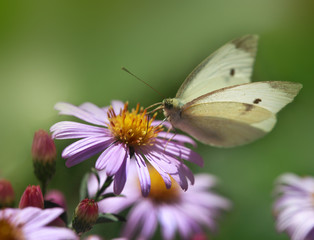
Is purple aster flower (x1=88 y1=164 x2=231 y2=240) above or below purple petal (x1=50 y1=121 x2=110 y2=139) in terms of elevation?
below

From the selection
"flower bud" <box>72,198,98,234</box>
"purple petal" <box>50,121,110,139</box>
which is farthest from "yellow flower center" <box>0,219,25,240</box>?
"purple petal" <box>50,121,110,139</box>

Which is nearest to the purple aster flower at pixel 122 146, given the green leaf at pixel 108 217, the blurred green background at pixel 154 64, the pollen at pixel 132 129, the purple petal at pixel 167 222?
the pollen at pixel 132 129

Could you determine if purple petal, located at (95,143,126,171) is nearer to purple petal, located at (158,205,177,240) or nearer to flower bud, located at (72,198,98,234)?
flower bud, located at (72,198,98,234)

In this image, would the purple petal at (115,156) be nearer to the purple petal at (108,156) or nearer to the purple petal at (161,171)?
the purple petal at (108,156)

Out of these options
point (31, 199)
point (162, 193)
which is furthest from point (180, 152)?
point (162, 193)

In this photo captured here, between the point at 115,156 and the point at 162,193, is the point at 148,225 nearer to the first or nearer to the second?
the point at 162,193

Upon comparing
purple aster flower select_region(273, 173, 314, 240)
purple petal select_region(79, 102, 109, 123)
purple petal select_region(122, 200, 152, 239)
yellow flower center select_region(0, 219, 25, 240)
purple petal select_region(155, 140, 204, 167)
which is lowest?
Answer: purple aster flower select_region(273, 173, 314, 240)
